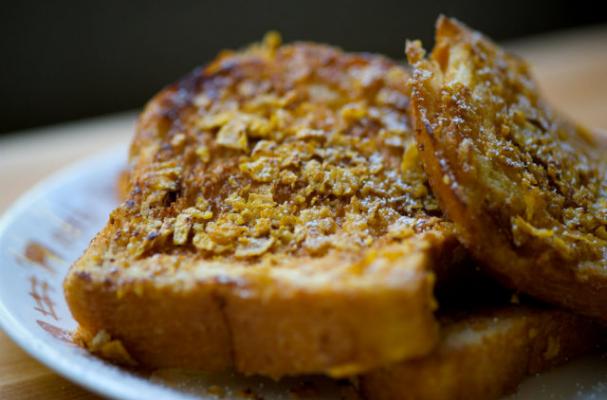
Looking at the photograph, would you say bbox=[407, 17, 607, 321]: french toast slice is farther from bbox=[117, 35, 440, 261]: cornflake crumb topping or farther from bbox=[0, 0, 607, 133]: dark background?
bbox=[0, 0, 607, 133]: dark background

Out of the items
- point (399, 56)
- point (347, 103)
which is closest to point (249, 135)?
point (347, 103)

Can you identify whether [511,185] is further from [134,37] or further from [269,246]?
[134,37]

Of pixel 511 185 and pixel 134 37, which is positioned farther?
pixel 134 37

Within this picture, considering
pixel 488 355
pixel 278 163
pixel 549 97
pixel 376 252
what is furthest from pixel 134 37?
pixel 488 355

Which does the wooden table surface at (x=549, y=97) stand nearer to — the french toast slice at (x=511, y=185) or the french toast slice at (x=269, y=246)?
the french toast slice at (x=269, y=246)

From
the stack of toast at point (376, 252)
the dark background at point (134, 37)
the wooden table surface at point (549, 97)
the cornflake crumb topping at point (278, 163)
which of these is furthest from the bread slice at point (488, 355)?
the dark background at point (134, 37)

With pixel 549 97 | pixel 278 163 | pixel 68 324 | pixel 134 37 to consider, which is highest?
pixel 278 163
